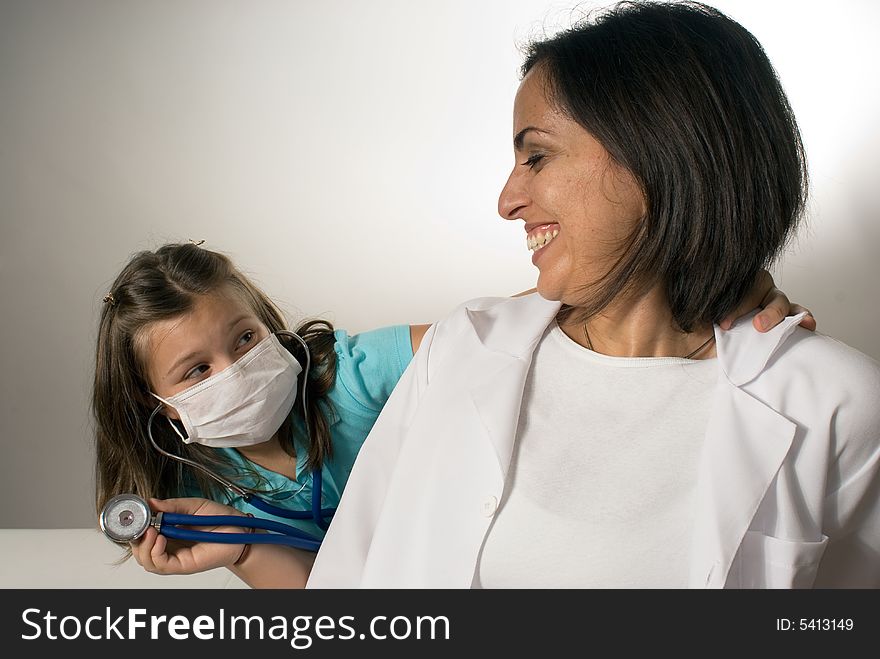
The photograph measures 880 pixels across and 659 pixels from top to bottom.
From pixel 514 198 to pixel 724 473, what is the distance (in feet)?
1.66

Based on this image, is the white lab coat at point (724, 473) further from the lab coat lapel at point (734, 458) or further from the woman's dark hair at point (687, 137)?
the woman's dark hair at point (687, 137)

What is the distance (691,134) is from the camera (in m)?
1.41

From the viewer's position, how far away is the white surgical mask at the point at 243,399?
1.84 metres

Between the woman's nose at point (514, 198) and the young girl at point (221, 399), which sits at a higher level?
the woman's nose at point (514, 198)

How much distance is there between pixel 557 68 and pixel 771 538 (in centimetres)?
75

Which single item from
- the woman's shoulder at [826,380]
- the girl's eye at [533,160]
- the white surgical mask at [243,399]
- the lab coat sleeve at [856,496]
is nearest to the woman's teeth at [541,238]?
the girl's eye at [533,160]

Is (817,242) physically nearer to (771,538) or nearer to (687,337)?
(687,337)

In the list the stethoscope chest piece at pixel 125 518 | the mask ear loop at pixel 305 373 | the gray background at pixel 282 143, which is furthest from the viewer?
the gray background at pixel 282 143

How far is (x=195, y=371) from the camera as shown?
1875mm

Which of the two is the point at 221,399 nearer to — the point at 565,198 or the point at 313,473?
the point at 313,473

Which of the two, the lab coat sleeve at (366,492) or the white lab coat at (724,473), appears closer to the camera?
the white lab coat at (724,473)

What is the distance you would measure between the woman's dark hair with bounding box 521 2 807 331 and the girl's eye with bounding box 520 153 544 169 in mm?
79
